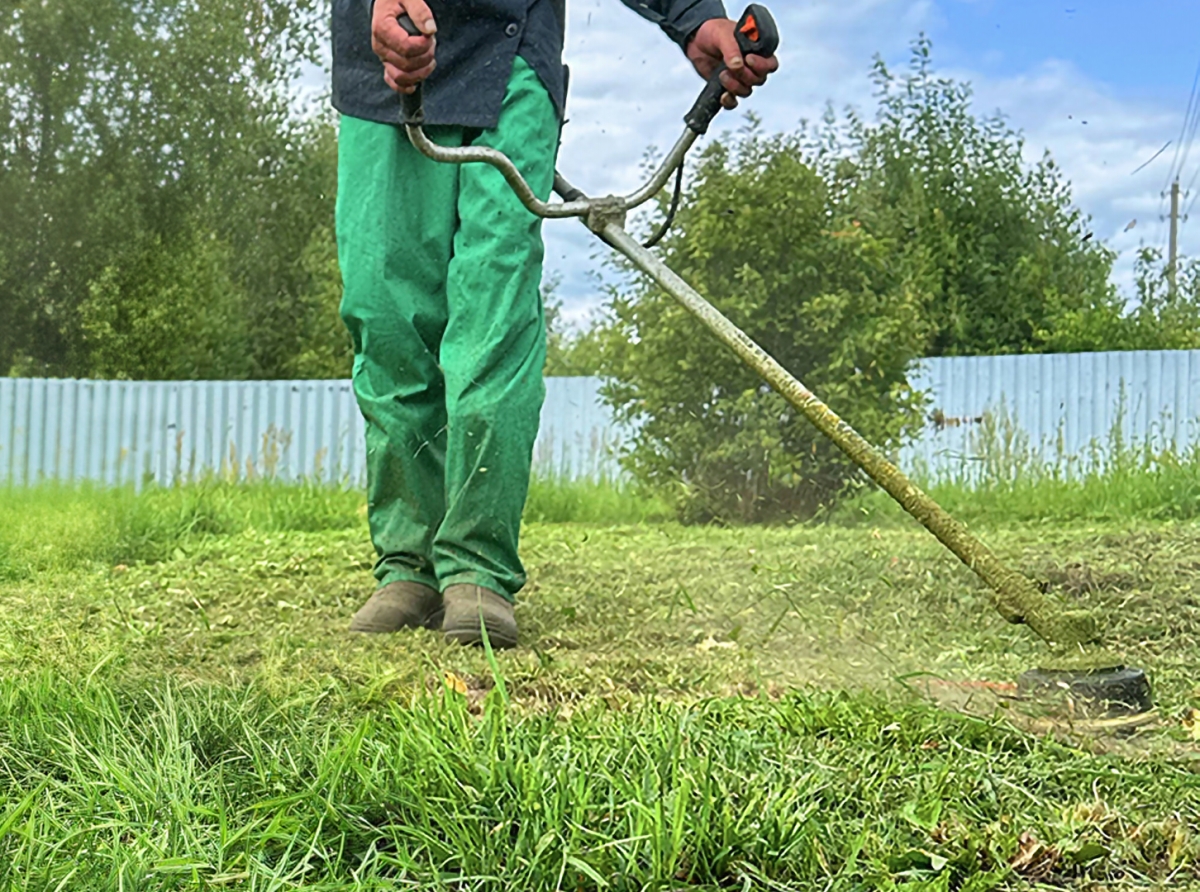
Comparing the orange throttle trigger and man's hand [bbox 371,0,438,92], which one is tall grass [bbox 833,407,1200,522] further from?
man's hand [bbox 371,0,438,92]

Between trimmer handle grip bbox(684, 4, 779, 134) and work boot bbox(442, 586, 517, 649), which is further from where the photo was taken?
work boot bbox(442, 586, 517, 649)

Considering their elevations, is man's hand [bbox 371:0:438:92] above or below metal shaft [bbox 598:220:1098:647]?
above

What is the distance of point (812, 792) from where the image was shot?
49.9 inches

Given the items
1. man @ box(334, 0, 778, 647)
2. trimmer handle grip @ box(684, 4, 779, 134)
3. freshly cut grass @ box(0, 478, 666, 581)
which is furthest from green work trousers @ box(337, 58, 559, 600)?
freshly cut grass @ box(0, 478, 666, 581)

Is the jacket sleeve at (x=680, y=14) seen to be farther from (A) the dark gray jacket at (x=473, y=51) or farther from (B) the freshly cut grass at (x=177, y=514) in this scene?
(B) the freshly cut grass at (x=177, y=514)

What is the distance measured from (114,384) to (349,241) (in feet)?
21.5

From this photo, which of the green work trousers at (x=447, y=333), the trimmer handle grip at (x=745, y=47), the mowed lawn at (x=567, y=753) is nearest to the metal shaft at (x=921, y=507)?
the mowed lawn at (x=567, y=753)

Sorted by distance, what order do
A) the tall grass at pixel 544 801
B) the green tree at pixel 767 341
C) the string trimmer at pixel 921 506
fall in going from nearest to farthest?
the tall grass at pixel 544 801, the string trimmer at pixel 921 506, the green tree at pixel 767 341

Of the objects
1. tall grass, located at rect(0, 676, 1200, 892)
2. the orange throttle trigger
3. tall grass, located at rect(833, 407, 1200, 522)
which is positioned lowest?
tall grass, located at rect(0, 676, 1200, 892)

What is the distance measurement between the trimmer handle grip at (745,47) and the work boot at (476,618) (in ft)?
2.73

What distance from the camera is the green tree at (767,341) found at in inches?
195

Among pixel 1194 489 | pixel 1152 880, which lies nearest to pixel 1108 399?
pixel 1194 489

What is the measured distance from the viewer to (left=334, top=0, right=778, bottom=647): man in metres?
2.23

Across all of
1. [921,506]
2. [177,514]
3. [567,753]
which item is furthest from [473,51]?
[177,514]
